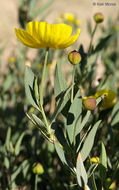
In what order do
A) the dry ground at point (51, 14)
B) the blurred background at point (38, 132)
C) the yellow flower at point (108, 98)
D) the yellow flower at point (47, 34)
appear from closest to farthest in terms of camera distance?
the yellow flower at point (47, 34), the yellow flower at point (108, 98), the blurred background at point (38, 132), the dry ground at point (51, 14)

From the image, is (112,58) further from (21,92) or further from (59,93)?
(59,93)

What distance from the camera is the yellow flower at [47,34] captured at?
691mm

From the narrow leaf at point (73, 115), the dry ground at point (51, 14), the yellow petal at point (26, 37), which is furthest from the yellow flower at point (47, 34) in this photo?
the dry ground at point (51, 14)

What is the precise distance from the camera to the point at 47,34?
69 centimetres

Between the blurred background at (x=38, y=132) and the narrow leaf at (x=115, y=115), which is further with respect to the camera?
the blurred background at (x=38, y=132)

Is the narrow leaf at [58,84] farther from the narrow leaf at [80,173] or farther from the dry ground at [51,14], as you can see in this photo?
the dry ground at [51,14]

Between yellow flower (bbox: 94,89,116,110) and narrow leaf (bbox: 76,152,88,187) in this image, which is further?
yellow flower (bbox: 94,89,116,110)

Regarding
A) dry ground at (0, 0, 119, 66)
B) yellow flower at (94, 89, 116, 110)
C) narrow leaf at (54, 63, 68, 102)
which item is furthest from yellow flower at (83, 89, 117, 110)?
dry ground at (0, 0, 119, 66)

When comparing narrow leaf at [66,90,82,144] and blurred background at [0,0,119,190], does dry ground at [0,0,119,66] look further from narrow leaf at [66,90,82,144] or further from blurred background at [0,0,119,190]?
narrow leaf at [66,90,82,144]

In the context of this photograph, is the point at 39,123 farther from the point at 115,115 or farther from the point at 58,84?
the point at 115,115

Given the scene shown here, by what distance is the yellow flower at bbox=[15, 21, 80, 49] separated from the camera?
0.69m

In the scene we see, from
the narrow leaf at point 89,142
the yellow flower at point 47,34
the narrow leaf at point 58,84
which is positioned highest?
the yellow flower at point 47,34

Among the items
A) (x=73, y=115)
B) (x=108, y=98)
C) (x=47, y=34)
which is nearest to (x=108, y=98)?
(x=108, y=98)

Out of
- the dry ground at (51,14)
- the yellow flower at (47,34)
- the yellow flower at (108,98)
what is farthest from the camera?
the dry ground at (51,14)
